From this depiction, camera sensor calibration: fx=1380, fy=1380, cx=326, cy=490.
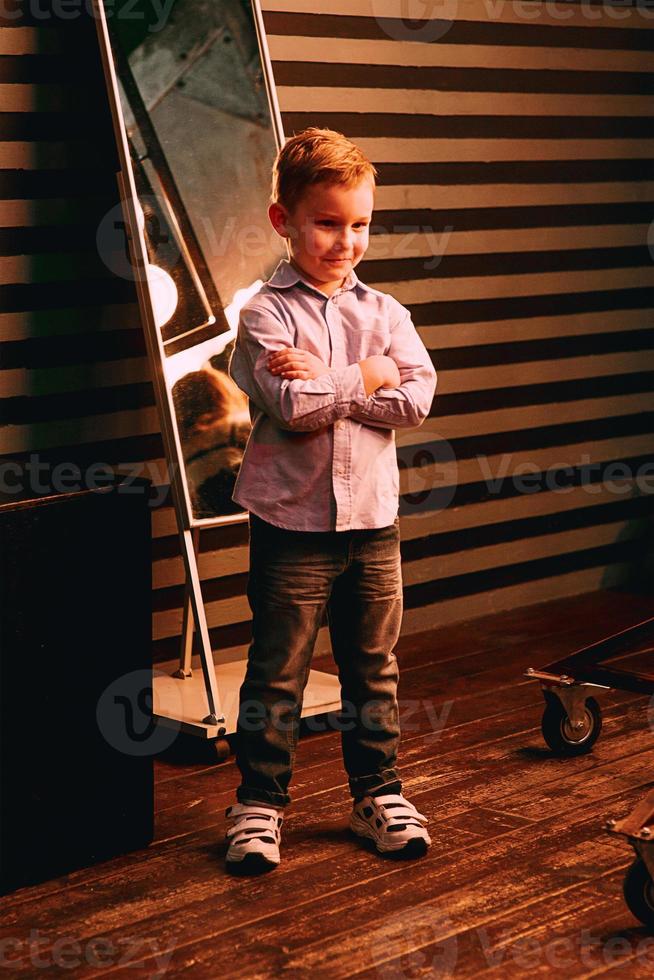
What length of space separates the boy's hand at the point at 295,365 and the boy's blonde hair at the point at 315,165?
11.1 inches

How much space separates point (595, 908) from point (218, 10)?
2.42 meters

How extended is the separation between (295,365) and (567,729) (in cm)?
123

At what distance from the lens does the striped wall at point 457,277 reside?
354 cm

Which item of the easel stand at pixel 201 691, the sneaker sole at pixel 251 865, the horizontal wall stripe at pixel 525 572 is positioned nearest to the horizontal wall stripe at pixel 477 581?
the horizontal wall stripe at pixel 525 572

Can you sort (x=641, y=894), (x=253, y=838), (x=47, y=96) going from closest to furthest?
(x=641, y=894) < (x=253, y=838) < (x=47, y=96)

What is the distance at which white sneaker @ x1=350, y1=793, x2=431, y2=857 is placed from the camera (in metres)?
2.66

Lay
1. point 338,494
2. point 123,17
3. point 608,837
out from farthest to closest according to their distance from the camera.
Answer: point 123,17
point 608,837
point 338,494

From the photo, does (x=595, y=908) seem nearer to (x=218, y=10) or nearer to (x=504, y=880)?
(x=504, y=880)

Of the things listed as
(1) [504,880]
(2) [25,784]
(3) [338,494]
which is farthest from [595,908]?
(2) [25,784]

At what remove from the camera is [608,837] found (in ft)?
9.07

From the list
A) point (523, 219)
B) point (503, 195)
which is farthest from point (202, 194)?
point (523, 219)

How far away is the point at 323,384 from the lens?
8.29ft

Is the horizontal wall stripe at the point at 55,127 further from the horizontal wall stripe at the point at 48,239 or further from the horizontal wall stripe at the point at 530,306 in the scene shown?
the horizontal wall stripe at the point at 530,306

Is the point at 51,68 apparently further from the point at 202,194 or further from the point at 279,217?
the point at 279,217
